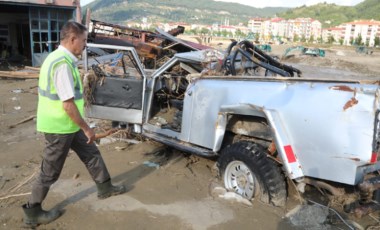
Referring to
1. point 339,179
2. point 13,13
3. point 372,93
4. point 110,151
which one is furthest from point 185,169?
point 13,13

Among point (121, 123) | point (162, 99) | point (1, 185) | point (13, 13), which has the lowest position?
point (1, 185)

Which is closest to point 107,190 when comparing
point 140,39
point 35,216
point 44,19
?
point 35,216

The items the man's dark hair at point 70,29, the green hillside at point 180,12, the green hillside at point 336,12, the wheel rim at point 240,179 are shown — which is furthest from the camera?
the green hillside at point 336,12

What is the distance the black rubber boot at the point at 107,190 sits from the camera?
379 centimetres

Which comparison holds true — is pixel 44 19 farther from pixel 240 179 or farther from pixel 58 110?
pixel 240 179

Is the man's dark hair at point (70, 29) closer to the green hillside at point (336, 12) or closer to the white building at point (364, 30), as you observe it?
the white building at point (364, 30)

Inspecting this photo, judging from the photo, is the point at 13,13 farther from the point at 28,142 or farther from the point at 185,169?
the point at 185,169

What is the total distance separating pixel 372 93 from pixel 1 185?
4.18 metres

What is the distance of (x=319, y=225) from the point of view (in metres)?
3.37

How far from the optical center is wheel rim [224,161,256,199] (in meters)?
3.74

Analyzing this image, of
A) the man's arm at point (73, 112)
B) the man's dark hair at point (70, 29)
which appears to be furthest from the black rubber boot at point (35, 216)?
the man's dark hair at point (70, 29)

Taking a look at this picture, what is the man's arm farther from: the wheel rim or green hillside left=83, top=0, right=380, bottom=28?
green hillside left=83, top=0, right=380, bottom=28

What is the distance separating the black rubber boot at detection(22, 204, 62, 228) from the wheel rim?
1.91 m

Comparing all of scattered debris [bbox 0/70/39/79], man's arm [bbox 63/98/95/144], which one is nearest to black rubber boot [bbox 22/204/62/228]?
man's arm [bbox 63/98/95/144]
